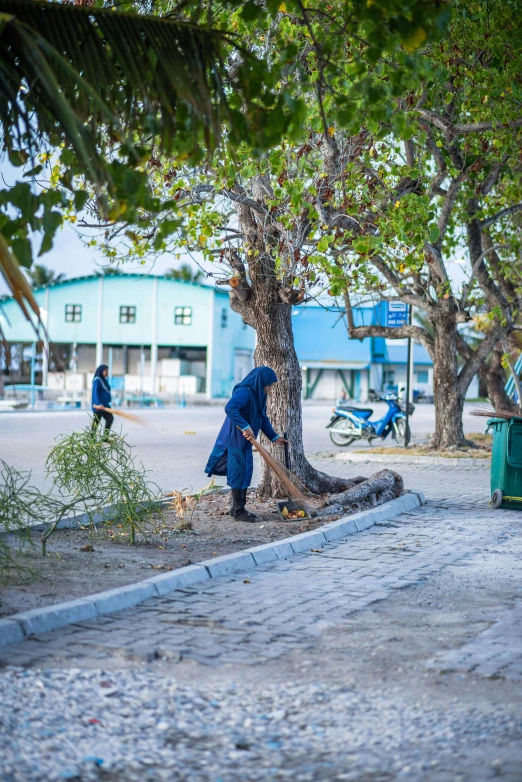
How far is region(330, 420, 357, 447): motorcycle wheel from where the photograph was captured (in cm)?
2409

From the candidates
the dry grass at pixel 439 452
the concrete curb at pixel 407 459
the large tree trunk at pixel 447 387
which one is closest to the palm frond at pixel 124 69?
the concrete curb at pixel 407 459

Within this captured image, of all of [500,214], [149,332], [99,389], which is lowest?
[99,389]

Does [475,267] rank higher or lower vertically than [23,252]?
higher

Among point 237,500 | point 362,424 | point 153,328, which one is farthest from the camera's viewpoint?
point 153,328

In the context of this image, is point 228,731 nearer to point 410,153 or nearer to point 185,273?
point 410,153

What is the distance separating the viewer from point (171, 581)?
7121mm

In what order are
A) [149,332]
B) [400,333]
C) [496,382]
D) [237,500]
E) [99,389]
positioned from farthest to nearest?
1. [149,332]
2. [496,382]
3. [400,333]
4. [99,389]
5. [237,500]

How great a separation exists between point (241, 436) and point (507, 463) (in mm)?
4089

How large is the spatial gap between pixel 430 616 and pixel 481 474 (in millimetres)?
11483

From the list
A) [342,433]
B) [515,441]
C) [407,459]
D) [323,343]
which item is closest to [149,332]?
[323,343]

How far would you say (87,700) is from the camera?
179 inches

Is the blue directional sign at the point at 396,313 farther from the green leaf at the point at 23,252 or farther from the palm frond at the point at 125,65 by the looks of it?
the green leaf at the point at 23,252

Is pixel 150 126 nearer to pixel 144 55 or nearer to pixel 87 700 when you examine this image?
pixel 144 55

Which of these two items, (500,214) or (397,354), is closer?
(500,214)
